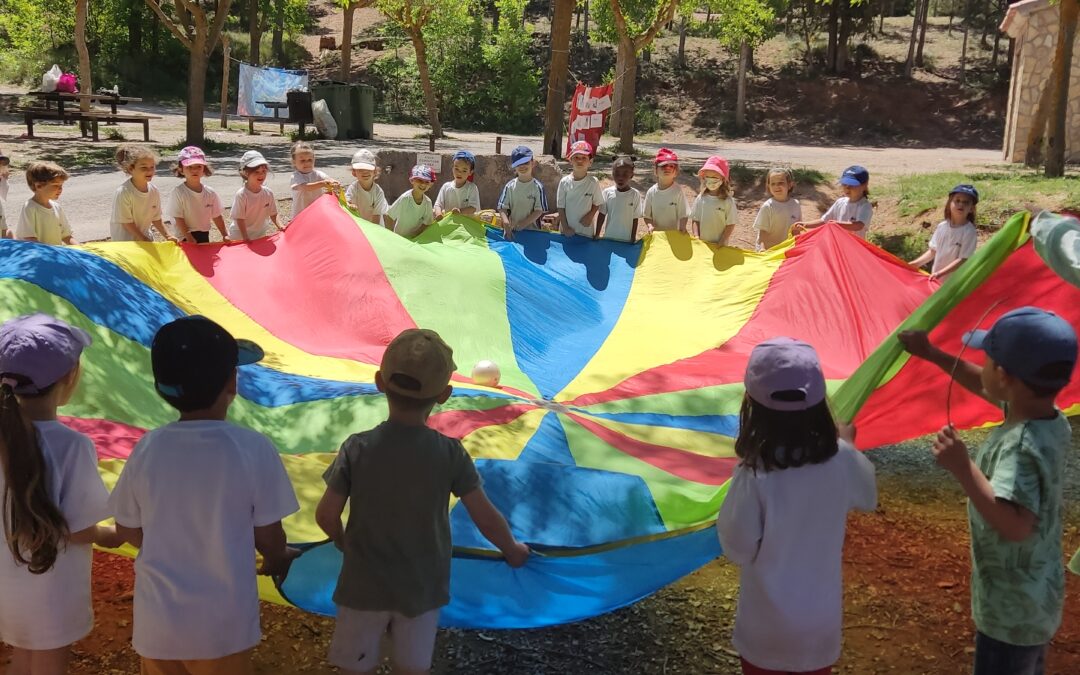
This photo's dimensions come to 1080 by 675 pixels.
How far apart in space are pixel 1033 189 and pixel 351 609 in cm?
1025

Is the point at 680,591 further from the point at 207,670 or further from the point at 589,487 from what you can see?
the point at 207,670

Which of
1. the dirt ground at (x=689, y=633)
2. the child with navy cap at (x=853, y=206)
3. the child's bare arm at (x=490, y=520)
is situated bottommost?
the dirt ground at (x=689, y=633)

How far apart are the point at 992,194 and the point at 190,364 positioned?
10.1 m

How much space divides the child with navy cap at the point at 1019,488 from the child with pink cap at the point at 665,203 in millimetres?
3762

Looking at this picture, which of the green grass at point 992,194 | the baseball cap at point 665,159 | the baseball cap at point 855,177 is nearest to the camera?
the baseball cap at point 855,177

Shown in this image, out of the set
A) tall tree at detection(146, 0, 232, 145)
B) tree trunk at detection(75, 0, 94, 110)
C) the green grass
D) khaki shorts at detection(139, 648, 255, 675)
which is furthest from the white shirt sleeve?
tree trunk at detection(75, 0, 94, 110)

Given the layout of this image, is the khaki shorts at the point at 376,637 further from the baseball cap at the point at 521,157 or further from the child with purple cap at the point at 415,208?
the baseball cap at the point at 521,157

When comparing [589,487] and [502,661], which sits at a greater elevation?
[589,487]

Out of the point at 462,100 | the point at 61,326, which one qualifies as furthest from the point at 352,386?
the point at 462,100

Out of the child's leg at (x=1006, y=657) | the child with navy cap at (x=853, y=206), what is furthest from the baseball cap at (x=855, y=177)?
the child's leg at (x=1006, y=657)

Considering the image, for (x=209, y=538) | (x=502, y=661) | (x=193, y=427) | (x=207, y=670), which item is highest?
(x=193, y=427)

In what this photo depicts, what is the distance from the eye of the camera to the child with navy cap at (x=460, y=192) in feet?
20.1

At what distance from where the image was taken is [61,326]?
7.12 ft

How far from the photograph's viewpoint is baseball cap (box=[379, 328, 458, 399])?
2.05m
